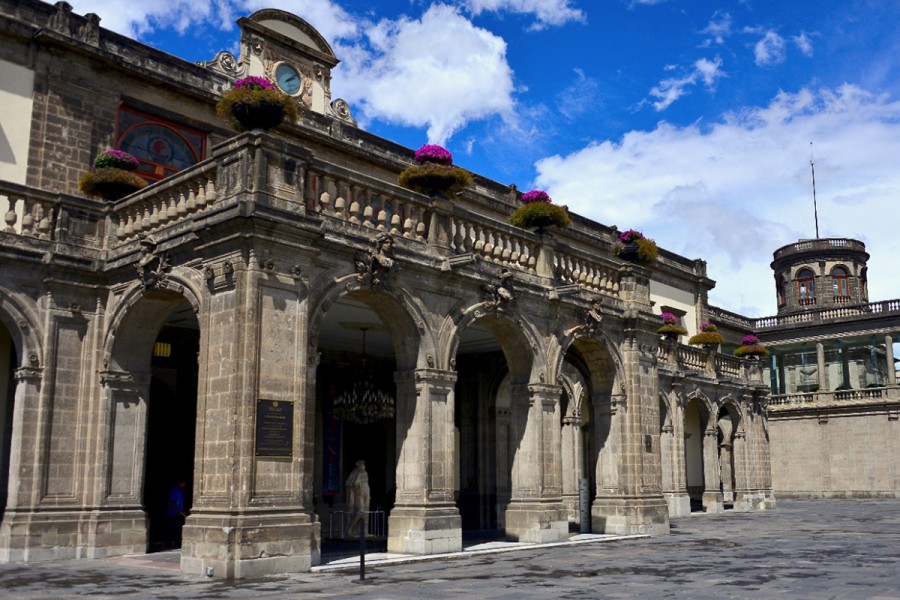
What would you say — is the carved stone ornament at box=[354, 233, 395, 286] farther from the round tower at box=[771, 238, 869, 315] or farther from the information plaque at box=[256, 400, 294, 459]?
the round tower at box=[771, 238, 869, 315]

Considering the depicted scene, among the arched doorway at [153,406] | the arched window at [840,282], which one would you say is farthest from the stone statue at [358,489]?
the arched window at [840,282]

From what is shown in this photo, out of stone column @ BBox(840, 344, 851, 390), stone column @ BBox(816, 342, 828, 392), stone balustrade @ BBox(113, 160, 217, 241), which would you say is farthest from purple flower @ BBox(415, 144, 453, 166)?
stone column @ BBox(840, 344, 851, 390)

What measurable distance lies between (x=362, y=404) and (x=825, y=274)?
45.2 m

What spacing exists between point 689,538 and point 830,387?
38.4m

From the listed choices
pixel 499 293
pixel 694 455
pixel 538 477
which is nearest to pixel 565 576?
pixel 538 477

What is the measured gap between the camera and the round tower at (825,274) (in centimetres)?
5700

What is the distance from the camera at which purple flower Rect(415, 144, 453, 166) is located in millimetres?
17234

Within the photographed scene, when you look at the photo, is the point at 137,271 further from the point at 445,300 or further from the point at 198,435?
the point at 445,300

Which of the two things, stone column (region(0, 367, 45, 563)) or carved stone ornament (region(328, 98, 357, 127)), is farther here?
carved stone ornament (region(328, 98, 357, 127))

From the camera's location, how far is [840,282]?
5728 cm

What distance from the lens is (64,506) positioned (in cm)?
1520

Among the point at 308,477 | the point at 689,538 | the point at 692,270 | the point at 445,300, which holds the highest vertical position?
the point at 692,270

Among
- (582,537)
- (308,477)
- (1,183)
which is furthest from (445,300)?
(1,183)

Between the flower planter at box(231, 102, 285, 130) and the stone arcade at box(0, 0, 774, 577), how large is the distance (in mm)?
491
